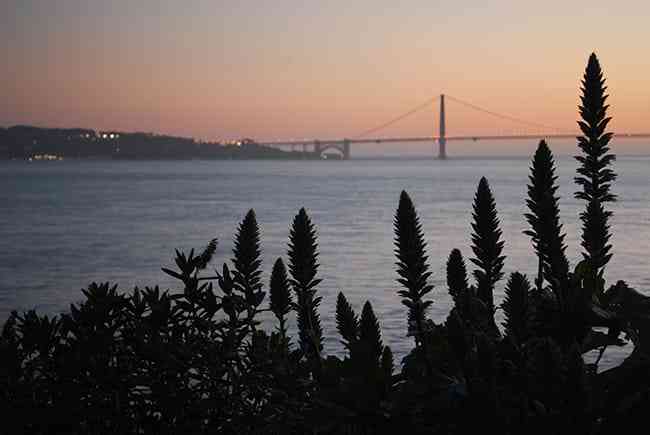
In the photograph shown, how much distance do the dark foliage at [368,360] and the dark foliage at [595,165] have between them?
2cm

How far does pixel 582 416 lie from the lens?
187cm

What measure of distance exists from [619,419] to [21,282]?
26.8m

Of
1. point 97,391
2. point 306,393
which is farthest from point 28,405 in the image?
point 306,393

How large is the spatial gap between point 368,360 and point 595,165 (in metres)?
1.10

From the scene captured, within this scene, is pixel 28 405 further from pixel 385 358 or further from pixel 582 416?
pixel 582 416

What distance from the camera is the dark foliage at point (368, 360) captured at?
2.00 m

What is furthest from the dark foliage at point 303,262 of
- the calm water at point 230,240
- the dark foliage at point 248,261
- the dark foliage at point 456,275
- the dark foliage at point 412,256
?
the calm water at point 230,240

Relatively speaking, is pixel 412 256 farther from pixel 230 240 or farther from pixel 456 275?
pixel 230 240

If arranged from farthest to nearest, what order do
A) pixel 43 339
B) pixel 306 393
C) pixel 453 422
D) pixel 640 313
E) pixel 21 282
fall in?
pixel 21 282, pixel 43 339, pixel 306 393, pixel 640 313, pixel 453 422

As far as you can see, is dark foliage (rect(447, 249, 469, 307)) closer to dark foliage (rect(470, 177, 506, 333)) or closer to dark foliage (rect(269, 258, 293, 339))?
dark foliage (rect(470, 177, 506, 333))

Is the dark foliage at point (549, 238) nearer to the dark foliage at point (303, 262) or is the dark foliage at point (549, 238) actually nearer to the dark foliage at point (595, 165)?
the dark foliage at point (595, 165)

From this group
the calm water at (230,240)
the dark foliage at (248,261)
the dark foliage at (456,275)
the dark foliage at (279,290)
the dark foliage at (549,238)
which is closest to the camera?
the dark foliage at (549,238)

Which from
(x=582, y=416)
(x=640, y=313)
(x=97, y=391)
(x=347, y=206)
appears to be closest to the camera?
(x=582, y=416)

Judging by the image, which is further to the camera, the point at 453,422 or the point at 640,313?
the point at 640,313
